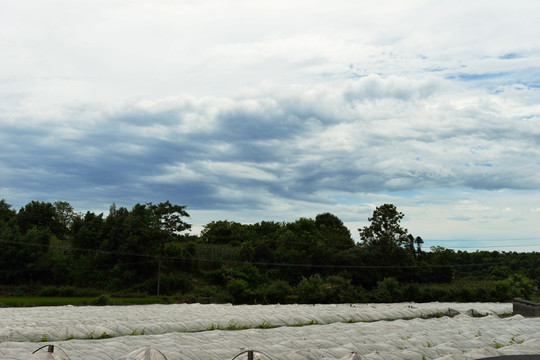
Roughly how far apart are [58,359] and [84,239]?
4223 centimetres

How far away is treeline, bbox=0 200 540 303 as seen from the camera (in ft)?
140

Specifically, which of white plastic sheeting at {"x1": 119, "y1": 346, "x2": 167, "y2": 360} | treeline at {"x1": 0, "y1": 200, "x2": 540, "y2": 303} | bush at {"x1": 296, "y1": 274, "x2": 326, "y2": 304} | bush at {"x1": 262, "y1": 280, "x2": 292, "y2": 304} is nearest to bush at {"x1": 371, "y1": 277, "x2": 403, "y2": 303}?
treeline at {"x1": 0, "y1": 200, "x2": 540, "y2": 303}

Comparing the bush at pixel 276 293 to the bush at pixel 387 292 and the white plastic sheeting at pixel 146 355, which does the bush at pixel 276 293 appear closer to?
the bush at pixel 387 292

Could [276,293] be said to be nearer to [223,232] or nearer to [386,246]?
[386,246]

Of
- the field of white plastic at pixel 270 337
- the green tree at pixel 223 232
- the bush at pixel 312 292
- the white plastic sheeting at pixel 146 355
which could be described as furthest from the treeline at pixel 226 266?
the white plastic sheeting at pixel 146 355

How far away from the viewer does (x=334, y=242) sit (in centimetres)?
5447

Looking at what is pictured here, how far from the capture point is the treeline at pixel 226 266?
42.8 m

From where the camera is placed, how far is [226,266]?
4978 cm

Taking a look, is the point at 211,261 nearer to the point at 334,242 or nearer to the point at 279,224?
the point at 334,242

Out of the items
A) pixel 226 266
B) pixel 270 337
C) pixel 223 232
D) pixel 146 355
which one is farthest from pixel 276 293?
pixel 146 355

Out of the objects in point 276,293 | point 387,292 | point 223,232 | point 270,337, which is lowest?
point 276,293

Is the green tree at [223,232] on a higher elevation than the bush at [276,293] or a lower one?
higher

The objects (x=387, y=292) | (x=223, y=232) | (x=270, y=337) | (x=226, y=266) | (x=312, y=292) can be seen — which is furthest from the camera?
(x=223, y=232)

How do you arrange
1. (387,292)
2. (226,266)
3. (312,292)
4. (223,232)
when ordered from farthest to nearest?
(223,232)
(226,266)
(387,292)
(312,292)
